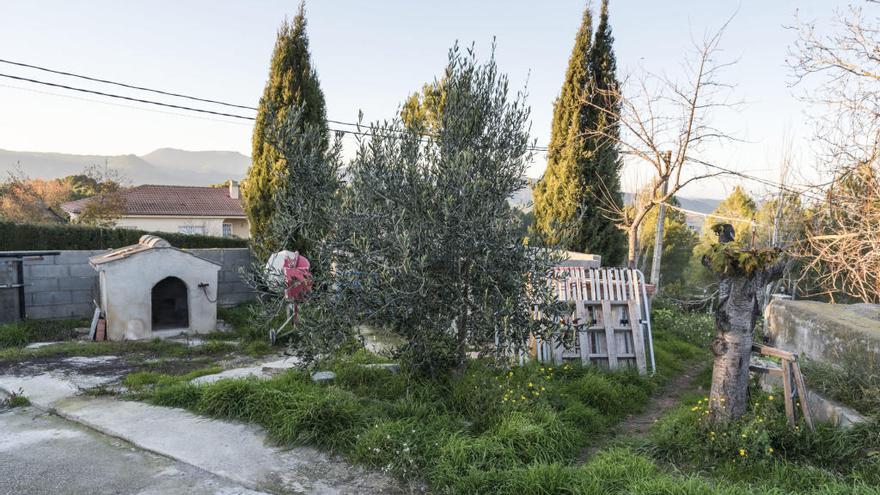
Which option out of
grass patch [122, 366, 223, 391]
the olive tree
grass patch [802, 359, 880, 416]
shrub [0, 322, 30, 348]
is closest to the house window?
shrub [0, 322, 30, 348]

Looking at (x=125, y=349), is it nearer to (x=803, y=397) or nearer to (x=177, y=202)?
(x=803, y=397)

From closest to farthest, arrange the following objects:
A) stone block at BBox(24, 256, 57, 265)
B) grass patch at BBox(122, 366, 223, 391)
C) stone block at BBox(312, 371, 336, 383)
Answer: stone block at BBox(312, 371, 336, 383) < grass patch at BBox(122, 366, 223, 391) < stone block at BBox(24, 256, 57, 265)

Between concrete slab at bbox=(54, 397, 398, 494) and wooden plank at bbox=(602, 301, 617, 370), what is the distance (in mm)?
4359

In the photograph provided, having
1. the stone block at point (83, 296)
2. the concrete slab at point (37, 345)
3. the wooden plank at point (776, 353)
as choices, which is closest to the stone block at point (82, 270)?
the stone block at point (83, 296)

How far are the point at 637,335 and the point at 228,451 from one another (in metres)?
5.63

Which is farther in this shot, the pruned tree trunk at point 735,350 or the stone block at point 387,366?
the stone block at point 387,366

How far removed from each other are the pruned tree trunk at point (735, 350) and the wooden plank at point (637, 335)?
8.70 feet

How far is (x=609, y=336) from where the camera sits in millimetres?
7543

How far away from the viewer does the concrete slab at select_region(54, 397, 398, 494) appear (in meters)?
4.03

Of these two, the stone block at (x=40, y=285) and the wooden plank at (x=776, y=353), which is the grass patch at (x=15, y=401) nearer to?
the stone block at (x=40, y=285)

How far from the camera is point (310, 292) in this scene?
209 inches

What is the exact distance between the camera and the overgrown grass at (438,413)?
4.14m

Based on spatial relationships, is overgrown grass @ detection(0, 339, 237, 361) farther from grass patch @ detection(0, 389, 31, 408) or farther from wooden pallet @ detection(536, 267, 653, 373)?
wooden pallet @ detection(536, 267, 653, 373)

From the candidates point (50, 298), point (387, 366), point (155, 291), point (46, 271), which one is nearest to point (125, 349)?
point (155, 291)
